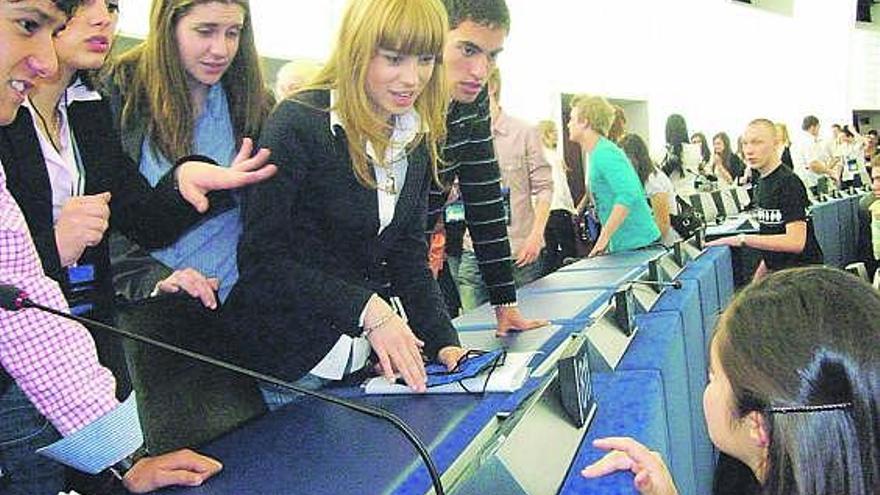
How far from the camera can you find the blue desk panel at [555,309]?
184 cm

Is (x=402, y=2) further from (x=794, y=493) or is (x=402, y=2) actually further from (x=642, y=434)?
(x=794, y=493)

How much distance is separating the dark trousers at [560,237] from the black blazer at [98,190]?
3219 millimetres

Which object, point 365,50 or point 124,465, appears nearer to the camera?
point 124,465

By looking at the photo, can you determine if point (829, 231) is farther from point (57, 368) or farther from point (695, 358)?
point (57, 368)

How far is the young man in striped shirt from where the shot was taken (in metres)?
1.72

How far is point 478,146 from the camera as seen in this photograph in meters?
1.83

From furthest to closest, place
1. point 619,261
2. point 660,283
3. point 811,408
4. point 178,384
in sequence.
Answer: point 619,261 → point 660,283 → point 178,384 → point 811,408

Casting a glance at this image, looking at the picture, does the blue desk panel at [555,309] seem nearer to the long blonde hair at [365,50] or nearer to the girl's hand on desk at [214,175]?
the long blonde hair at [365,50]

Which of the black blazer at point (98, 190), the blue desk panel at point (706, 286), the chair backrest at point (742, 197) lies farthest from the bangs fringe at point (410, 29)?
the chair backrest at point (742, 197)

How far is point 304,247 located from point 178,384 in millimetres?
287

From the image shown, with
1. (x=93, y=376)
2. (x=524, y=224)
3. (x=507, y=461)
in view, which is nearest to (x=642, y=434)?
(x=507, y=461)

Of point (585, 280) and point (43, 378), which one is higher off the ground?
point (43, 378)

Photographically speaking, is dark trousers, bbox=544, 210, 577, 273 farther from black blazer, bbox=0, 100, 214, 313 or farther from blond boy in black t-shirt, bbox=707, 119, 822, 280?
black blazer, bbox=0, 100, 214, 313

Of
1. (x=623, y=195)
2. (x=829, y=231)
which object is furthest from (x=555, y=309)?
(x=829, y=231)
